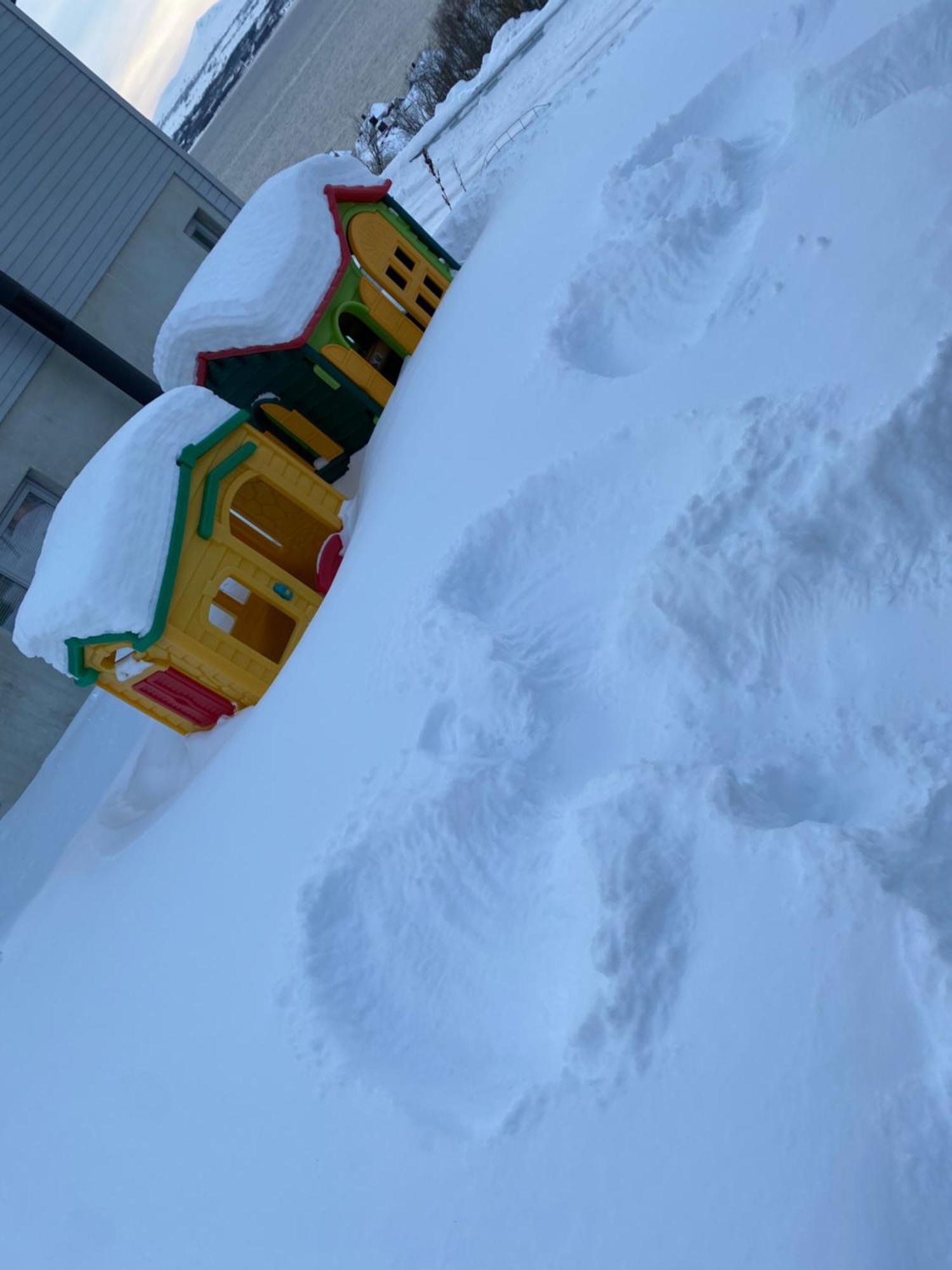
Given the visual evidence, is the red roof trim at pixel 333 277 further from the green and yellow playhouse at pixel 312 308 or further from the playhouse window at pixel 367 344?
the playhouse window at pixel 367 344

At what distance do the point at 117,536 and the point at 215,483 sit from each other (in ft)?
2.13

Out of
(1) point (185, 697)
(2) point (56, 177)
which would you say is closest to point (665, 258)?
(1) point (185, 697)

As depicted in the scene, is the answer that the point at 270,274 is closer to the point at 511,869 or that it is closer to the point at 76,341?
the point at 76,341

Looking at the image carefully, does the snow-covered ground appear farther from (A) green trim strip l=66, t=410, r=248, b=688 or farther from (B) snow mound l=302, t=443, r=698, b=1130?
(A) green trim strip l=66, t=410, r=248, b=688

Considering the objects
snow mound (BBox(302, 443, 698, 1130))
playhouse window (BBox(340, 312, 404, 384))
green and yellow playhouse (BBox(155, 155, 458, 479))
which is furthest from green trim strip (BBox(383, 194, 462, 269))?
snow mound (BBox(302, 443, 698, 1130))

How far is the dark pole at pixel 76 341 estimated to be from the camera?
734 cm

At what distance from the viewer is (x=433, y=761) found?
10.5 feet

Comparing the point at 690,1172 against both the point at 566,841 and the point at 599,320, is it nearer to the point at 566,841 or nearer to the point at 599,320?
the point at 566,841

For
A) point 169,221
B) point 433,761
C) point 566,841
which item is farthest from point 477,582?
point 169,221

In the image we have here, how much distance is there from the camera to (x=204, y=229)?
8.95m

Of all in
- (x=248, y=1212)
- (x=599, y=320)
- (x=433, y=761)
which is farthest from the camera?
(x=599, y=320)

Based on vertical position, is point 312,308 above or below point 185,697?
above

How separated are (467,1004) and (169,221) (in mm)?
8413

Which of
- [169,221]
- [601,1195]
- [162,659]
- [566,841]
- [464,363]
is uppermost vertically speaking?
[464,363]
